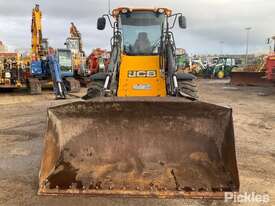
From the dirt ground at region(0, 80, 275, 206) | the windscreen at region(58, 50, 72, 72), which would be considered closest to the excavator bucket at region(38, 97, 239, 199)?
the dirt ground at region(0, 80, 275, 206)

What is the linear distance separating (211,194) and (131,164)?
1.03 meters

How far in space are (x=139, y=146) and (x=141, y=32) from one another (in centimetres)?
353

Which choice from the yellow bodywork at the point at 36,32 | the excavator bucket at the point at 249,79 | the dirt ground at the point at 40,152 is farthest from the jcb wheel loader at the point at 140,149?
the excavator bucket at the point at 249,79

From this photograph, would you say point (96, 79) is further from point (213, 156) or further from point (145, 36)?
point (213, 156)

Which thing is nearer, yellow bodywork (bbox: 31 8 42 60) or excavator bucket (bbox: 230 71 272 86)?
yellow bodywork (bbox: 31 8 42 60)

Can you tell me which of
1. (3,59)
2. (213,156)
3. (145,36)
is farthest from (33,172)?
(3,59)

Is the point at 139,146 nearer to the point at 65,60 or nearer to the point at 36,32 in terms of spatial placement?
the point at 36,32

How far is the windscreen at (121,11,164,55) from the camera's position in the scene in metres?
7.91

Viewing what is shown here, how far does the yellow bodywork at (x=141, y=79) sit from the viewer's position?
7.25 metres

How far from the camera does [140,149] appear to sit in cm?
498

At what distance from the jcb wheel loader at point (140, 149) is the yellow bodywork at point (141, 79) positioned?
2175 millimetres

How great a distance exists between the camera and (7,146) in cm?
746

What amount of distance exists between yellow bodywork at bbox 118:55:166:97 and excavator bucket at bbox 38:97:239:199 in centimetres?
221

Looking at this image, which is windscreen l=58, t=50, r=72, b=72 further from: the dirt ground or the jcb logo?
the jcb logo
